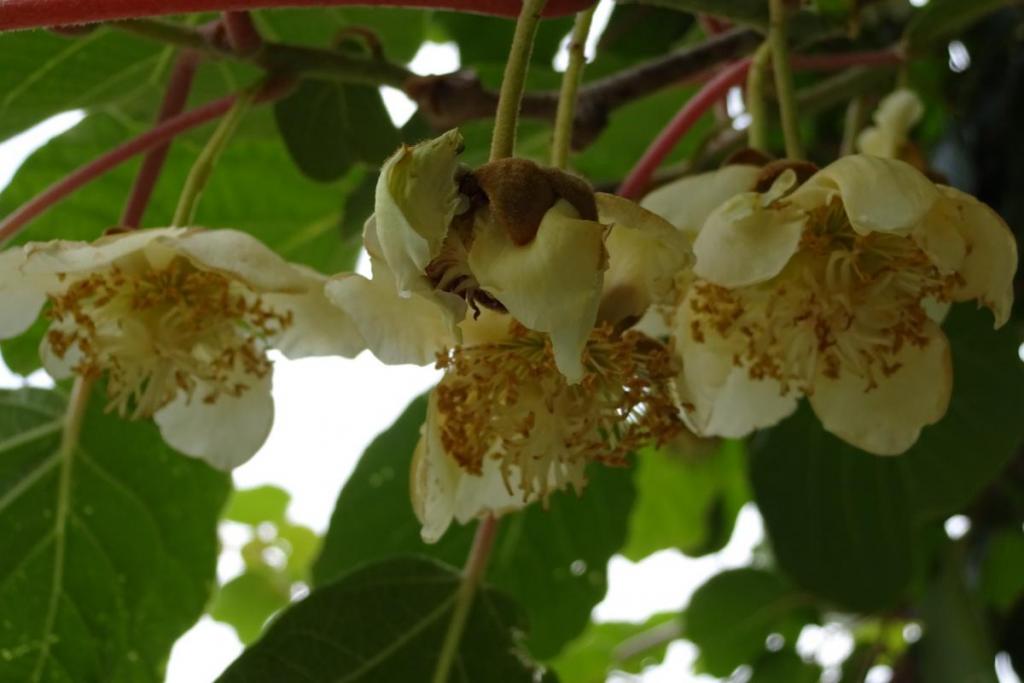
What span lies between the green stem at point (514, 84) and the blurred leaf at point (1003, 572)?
131 centimetres

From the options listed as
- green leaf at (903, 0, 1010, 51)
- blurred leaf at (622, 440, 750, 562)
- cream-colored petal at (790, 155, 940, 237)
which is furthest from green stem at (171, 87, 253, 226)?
blurred leaf at (622, 440, 750, 562)

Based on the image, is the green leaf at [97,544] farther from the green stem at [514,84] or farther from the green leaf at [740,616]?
the green leaf at [740,616]

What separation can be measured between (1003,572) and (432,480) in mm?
1265

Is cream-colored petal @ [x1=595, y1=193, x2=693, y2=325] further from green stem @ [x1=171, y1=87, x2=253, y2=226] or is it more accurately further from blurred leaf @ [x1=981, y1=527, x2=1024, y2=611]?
blurred leaf @ [x1=981, y1=527, x2=1024, y2=611]

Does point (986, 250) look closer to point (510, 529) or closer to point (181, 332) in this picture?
point (181, 332)

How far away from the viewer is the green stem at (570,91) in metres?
0.63

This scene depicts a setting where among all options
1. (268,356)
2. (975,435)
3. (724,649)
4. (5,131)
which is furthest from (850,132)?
(724,649)

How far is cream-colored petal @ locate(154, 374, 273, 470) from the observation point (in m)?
0.83

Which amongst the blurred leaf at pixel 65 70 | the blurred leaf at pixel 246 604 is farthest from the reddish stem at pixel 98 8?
the blurred leaf at pixel 246 604

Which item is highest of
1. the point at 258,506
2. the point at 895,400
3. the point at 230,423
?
the point at 230,423

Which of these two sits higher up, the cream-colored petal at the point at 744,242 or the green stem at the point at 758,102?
the green stem at the point at 758,102

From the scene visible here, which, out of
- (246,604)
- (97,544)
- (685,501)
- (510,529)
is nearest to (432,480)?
(97,544)

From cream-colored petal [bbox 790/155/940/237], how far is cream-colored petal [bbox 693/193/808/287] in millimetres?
35

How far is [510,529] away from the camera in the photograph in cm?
115
